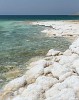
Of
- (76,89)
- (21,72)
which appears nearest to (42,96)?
(76,89)

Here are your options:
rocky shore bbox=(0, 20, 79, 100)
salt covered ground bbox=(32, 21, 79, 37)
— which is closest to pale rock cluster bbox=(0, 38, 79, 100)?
rocky shore bbox=(0, 20, 79, 100)

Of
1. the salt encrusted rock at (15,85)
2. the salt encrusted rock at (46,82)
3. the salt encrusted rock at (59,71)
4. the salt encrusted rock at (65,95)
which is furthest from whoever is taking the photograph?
the salt encrusted rock at (59,71)

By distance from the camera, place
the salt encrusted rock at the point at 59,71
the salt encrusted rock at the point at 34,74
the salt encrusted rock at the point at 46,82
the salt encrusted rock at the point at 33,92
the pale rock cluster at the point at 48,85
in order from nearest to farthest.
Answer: the pale rock cluster at the point at 48,85, the salt encrusted rock at the point at 33,92, the salt encrusted rock at the point at 46,82, the salt encrusted rock at the point at 59,71, the salt encrusted rock at the point at 34,74

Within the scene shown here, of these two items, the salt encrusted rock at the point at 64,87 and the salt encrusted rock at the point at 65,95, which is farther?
the salt encrusted rock at the point at 64,87

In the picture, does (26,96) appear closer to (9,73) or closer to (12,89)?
(12,89)

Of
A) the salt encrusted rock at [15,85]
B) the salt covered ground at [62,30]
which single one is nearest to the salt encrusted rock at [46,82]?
the salt encrusted rock at [15,85]

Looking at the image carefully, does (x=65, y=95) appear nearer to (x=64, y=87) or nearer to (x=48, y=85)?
(x=64, y=87)

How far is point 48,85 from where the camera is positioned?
15.7 metres

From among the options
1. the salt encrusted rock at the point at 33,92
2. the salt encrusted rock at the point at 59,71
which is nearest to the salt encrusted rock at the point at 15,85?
the salt encrusted rock at the point at 33,92

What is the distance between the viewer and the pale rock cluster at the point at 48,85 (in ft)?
46.9

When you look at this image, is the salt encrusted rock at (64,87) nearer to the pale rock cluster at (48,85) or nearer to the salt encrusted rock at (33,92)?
the pale rock cluster at (48,85)

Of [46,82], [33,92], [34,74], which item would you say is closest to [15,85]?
[34,74]

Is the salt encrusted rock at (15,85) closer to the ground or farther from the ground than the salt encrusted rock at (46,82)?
closer to the ground

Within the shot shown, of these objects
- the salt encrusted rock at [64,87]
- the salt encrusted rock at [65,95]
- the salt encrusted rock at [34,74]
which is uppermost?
the salt encrusted rock at [65,95]
